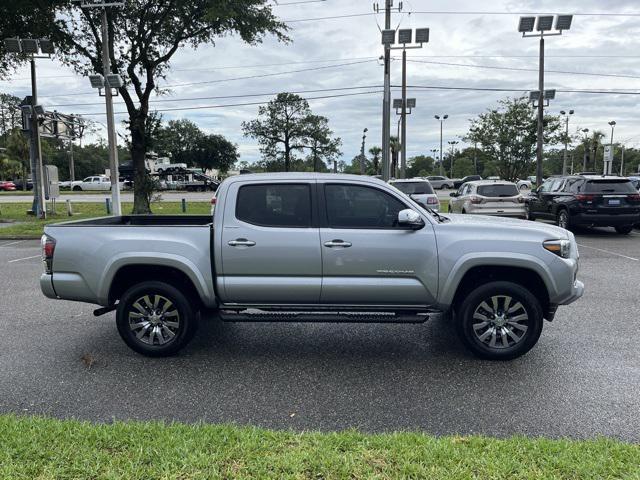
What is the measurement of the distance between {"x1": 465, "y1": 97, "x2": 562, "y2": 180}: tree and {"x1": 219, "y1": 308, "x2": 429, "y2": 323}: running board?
27460mm

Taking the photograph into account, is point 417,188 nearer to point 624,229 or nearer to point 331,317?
point 624,229

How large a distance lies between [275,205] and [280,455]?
2.59 m

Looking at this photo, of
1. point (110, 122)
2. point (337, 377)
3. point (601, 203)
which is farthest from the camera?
point (110, 122)

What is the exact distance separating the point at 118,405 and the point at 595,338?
A: 16.3ft

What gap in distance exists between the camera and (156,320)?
5.04 m

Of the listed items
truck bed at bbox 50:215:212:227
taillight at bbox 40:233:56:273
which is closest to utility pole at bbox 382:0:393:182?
truck bed at bbox 50:215:212:227

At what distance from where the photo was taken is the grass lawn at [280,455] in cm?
284

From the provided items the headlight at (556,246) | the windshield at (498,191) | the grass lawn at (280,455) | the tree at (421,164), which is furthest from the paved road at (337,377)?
the tree at (421,164)

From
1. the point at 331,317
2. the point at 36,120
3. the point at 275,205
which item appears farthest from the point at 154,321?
the point at 36,120

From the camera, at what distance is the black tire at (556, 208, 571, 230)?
1420cm

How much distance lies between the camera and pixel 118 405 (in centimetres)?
397

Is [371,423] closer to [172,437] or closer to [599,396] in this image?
[172,437]

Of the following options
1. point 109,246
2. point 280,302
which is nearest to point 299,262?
point 280,302

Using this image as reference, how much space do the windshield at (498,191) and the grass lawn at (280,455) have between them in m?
12.4
